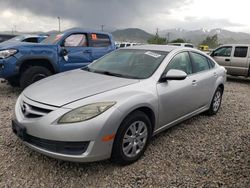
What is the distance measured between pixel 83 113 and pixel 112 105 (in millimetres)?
326

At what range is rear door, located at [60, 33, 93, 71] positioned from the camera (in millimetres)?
6227

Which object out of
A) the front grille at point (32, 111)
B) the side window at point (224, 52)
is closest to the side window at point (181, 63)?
the front grille at point (32, 111)

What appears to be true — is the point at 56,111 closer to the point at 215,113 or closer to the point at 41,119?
the point at 41,119

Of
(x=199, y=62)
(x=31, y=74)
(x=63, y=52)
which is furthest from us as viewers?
(x=63, y=52)

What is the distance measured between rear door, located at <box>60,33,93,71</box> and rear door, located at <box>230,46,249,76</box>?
21.2 ft

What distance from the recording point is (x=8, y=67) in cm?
530

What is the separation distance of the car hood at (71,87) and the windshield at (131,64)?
215 mm

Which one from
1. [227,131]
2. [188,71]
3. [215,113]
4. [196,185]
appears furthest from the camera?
[215,113]

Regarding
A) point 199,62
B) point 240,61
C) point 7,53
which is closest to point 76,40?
point 7,53

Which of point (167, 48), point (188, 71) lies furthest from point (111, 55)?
point (188, 71)

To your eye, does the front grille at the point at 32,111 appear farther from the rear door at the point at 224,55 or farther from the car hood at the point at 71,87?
the rear door at the point at 224,55

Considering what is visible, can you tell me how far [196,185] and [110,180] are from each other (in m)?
0.95

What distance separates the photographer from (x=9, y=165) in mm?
2781

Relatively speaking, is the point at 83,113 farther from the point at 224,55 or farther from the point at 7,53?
the point at 224,55
